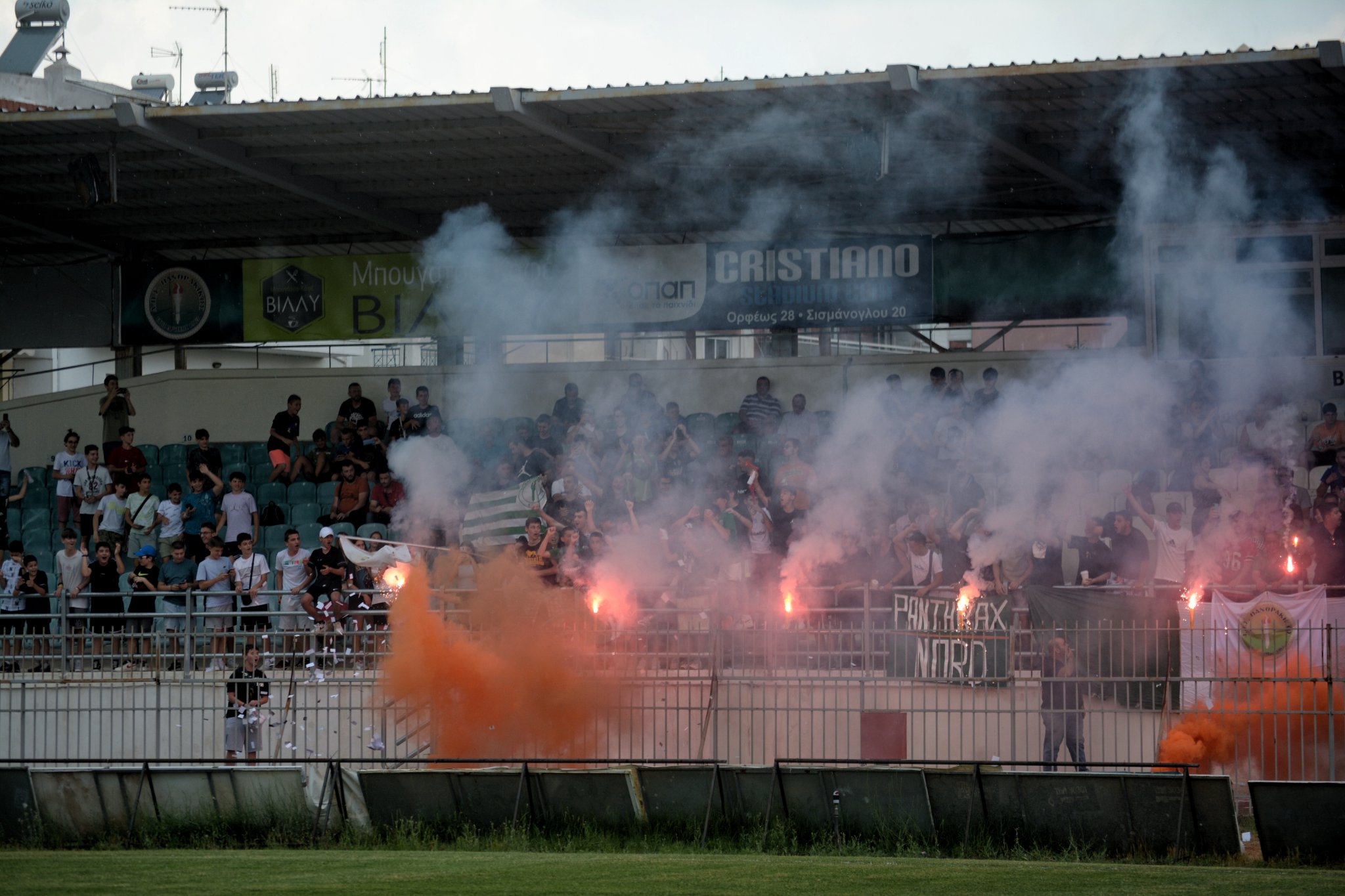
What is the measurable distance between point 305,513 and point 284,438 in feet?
5.73

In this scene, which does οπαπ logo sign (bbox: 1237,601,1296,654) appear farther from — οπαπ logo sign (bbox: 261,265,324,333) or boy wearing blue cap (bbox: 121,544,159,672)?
οπαπ logo sign (bbox: 261,265,324,333)

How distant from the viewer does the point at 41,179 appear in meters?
16.9

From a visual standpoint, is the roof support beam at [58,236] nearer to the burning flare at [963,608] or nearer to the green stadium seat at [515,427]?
the green stadium seat at [515,427]

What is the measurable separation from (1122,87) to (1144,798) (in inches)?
282

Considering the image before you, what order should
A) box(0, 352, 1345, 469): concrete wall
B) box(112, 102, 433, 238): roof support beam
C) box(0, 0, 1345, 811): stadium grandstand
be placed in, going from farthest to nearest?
1. box(0, 352, 1345, 469): concrete wall
2. box(112, 102, 433, 238): roof support beam
3. box(0, 0, 1345, 811): stadium grandstand

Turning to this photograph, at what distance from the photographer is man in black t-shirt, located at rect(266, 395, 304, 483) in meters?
17.2

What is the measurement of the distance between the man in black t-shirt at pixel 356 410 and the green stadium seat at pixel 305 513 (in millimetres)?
1286

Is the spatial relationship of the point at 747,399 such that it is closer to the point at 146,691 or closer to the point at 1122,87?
the point at 1122,87

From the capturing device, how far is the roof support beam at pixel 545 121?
14.1m

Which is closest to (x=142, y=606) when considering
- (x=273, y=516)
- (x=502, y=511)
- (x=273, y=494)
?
(x=273, y=516)

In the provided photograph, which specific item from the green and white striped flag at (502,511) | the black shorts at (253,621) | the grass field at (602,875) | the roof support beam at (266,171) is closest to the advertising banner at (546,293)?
the roof support beam at (266,171)

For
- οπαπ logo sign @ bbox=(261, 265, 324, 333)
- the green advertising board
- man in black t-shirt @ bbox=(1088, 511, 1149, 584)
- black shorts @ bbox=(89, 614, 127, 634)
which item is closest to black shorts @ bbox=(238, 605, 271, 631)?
black shorts @ bbox=(89, 614, 127, 634)

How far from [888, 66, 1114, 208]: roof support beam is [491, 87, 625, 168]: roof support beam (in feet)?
10.9

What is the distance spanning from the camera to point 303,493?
16.7m
